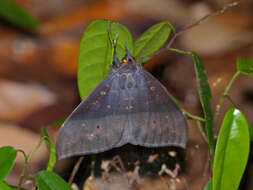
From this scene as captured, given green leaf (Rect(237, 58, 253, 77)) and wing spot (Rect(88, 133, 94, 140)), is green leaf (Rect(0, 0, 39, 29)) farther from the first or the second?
green leaf (Rect(237, 58, 253, 77))

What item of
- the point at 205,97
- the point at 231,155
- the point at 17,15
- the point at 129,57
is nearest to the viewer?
the point at 231,155

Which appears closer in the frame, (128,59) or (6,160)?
(6,160)

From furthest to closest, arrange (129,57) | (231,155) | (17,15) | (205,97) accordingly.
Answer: (17,15)
(129,57)
(205,97)
(231,155)

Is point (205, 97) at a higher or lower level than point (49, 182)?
higher

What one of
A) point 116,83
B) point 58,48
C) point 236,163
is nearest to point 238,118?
point 236,163

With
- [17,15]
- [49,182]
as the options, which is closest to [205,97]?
[49,182]

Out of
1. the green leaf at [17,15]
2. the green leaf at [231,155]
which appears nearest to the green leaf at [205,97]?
the green leaf at [231,155]

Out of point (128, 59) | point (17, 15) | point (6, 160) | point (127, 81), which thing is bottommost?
point (6, 160)

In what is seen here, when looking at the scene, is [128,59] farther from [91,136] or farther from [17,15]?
[17,15]
